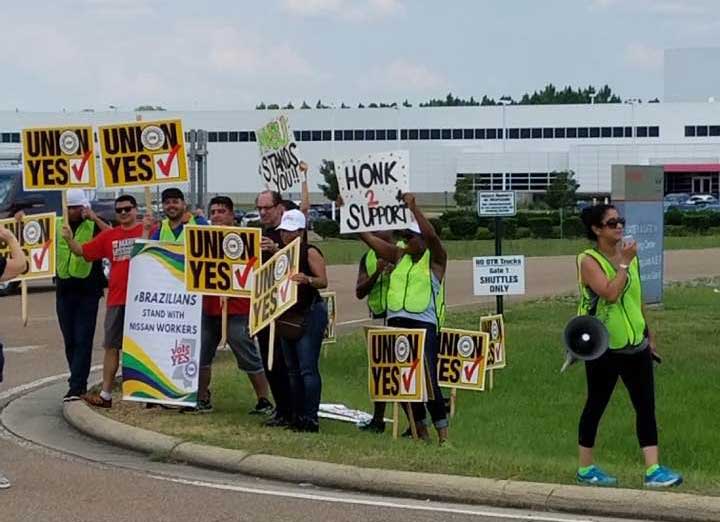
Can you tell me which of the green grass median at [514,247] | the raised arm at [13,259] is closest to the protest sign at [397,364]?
the raised arm at [13,259]

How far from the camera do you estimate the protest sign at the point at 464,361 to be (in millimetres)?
12359

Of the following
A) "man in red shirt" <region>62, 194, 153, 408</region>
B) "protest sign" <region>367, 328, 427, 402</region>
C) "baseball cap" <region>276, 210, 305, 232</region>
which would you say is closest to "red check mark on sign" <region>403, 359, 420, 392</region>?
"protest sign" <region>367, 328, 427, 402</region>

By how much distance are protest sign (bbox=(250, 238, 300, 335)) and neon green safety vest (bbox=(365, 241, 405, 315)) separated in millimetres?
1247

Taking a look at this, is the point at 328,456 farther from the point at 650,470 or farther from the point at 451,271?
the point at 451,271

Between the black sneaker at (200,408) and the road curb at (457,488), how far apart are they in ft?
4.36

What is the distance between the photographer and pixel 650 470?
8.44 m

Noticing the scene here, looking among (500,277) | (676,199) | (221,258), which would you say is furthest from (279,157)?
(676,199)

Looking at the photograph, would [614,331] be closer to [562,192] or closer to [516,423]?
[516,423]

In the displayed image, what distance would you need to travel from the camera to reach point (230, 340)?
37.5 feet

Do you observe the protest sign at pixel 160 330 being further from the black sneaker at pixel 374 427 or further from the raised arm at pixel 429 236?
the raised arm at pixel 429 236

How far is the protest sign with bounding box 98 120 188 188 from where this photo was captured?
38.6ft

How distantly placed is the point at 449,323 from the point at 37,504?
1191cm

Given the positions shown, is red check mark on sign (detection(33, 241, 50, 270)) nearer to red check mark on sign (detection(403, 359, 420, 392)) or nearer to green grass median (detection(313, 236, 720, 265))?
red check mark on sign (detection(403, 359, 420, 392))

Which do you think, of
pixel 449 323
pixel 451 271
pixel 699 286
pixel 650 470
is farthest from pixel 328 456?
pixel 451 271
